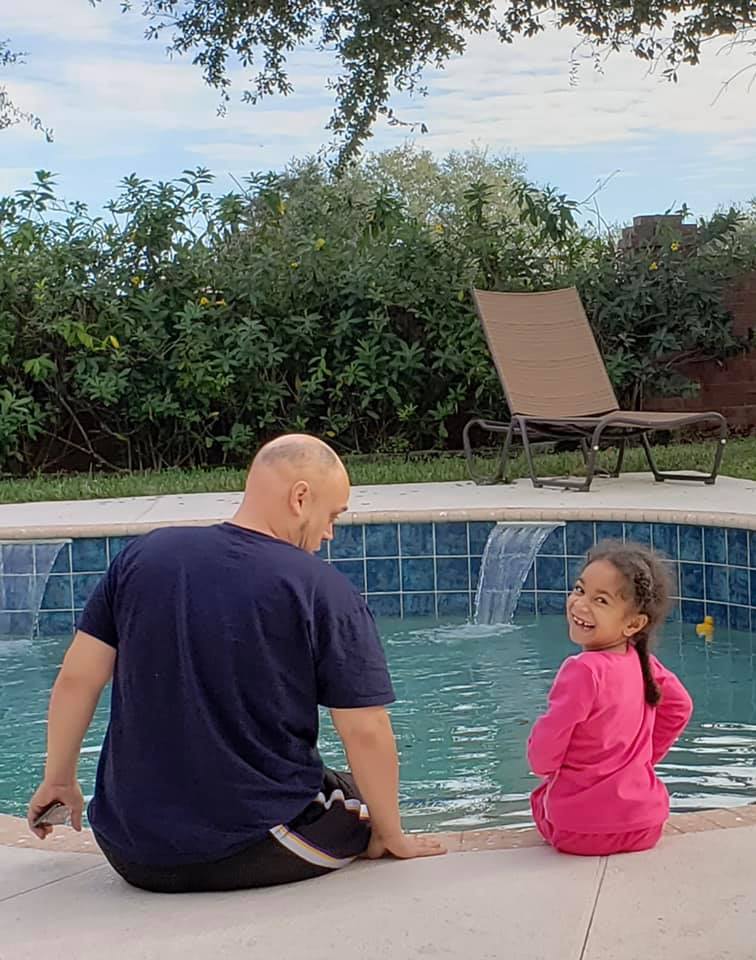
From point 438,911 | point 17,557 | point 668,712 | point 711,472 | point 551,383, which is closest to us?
point 438,911

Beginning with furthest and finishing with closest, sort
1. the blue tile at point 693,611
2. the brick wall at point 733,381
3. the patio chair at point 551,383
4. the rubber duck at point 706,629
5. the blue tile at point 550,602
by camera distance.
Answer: the brick wall at point 733,381 → the patio chair at point 551,383 → the blue tile at point 550,602 → the blue tile at point 693,611 → the rubber duck at point 706,629

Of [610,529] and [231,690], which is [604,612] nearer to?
[231,690]

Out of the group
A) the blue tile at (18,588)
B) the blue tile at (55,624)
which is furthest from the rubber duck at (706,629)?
the blue tile at (18,588)

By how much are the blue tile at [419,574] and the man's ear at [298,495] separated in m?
3.93

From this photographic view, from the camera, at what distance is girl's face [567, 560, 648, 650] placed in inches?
95.4

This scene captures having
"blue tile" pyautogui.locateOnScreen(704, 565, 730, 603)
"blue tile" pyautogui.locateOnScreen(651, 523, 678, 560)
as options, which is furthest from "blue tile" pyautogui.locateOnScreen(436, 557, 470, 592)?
"blue tile" pyautogui.locateOnScreen(704, 565, 730, 603)

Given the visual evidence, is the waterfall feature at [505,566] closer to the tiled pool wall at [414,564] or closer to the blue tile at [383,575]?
the tiled pool wall at [414,564]

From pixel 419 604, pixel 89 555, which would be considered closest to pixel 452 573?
pixel 419 604

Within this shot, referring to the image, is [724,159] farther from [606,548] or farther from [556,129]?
[606,548]

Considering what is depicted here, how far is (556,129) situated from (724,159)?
120 inches

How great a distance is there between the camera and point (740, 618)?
18.3 feet

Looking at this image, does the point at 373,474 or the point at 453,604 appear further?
the point at 373,474

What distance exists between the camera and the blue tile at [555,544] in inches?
236

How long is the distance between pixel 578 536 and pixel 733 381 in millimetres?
4551
